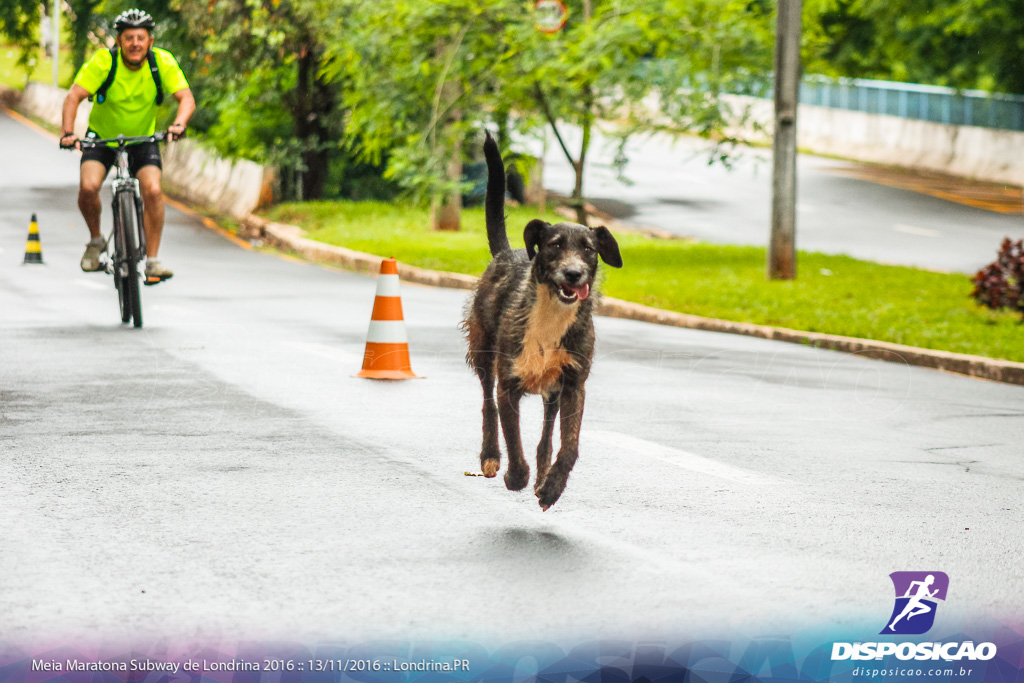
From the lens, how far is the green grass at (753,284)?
14977 millimetres

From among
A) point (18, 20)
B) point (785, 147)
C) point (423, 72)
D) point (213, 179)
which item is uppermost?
point (18, 20)

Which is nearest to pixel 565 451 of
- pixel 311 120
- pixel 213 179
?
pixel 311 120

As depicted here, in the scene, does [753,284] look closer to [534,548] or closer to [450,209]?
[450,209]

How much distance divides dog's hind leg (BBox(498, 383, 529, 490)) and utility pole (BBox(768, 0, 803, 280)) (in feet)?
45.5

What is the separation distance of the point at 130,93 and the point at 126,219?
99 centimetres

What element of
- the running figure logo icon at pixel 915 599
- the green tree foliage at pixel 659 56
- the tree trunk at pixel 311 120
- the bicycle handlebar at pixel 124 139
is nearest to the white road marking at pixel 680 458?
the running figure logo icon at pixel 915 599

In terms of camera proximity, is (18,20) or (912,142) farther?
(912,142)

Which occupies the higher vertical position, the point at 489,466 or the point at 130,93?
the point at 130,93

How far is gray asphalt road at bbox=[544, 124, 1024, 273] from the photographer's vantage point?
26.1 meters

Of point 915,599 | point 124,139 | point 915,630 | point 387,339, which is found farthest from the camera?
point 124,139

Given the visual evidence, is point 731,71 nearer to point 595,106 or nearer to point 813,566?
point 595,106

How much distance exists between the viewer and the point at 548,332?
580cm

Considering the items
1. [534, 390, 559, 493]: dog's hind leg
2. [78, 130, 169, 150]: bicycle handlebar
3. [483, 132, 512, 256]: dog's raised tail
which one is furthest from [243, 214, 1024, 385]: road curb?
[78, 130, 169, 150]: bicycle handlebar

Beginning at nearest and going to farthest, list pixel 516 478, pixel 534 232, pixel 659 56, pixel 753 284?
pixel 534 232
pixel 516 478
pixel 753 284
pixel 659 56
